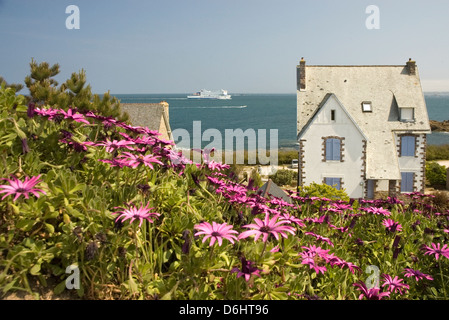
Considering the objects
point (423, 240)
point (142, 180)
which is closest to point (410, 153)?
point (423, 240)

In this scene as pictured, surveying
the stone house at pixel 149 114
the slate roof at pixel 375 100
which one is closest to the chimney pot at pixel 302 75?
the slate roof at pixel 375 100

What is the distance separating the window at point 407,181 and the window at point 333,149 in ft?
17.7

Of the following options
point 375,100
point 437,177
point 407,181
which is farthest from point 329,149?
point 437,177

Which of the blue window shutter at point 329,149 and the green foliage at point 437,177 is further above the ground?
the blue window shutter at point 329,149

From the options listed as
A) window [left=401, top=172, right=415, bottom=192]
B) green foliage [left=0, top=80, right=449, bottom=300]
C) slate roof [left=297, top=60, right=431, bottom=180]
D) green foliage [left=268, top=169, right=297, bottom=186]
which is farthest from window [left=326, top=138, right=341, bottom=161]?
green foliage [left=0, top=80, right=449, bottom=300]

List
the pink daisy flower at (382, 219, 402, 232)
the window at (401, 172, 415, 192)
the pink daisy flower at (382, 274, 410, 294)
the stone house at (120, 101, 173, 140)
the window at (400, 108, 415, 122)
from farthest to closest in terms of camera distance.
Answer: the stone house at (120, 101, 173, 140), the window at (401, 172, 415, 192), the window at (400, 108, 415, 122), the pink daisy flower at (382, 219, 402, 232), the pink daisy flower at (382, 274, 410, 294)

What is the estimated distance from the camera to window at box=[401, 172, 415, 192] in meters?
26.8

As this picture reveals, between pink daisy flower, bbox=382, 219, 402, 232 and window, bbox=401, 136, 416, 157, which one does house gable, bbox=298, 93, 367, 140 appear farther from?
pink daisy flower, bbox=382, 219, 402, 232

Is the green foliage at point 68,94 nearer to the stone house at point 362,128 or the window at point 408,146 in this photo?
the stone house at point 362,128

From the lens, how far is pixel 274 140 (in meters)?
114

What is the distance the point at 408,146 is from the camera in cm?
2639

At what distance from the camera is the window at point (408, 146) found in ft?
86.4
